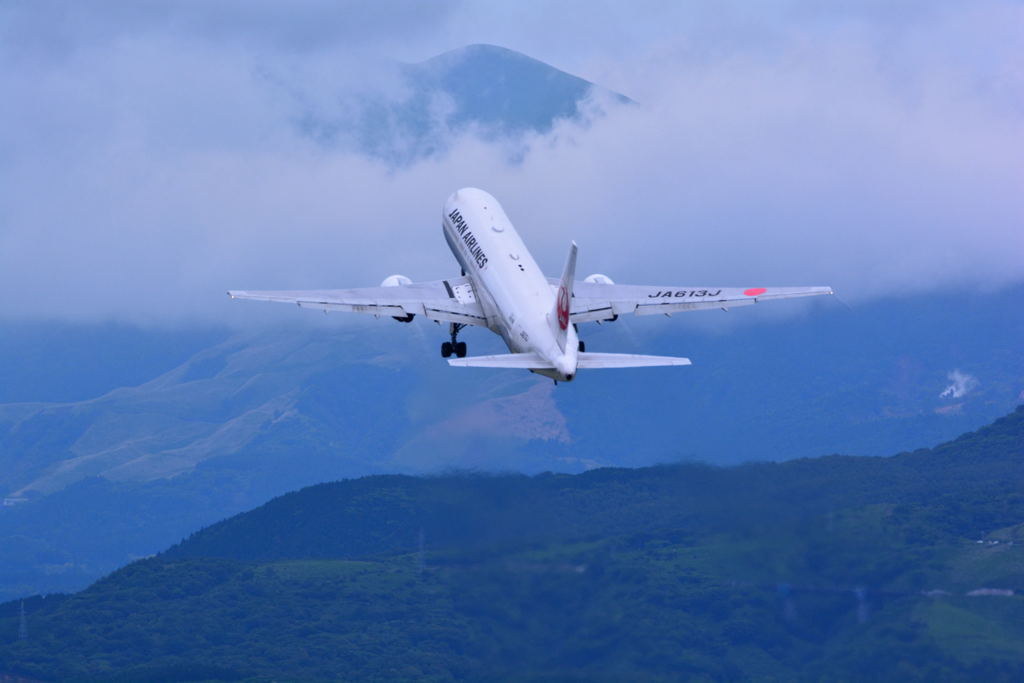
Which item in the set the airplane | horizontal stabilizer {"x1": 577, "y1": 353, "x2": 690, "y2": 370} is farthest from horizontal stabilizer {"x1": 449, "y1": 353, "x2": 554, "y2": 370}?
horizontal stabilizer {"x1": 577, "y1": 353, "x2": 690, "y2": 370}

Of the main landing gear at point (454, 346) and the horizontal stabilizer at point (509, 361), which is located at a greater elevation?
the main landing gear at point (454, 346)

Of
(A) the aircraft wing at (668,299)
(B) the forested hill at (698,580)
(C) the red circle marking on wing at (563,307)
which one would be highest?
(A) the aircraft wing at (668,299)

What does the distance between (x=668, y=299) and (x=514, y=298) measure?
33.6ft

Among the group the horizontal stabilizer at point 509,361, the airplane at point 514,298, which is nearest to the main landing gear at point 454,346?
the airplane at point 514,298

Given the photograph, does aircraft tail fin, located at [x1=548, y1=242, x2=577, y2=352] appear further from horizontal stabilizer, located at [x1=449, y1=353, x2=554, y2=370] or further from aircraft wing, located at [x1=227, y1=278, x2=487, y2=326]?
aircraft wing, located at [x1=227, y1=278, x2=487, y2=326]

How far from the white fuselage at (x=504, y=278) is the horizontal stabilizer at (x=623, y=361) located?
660mm

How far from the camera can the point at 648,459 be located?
145m

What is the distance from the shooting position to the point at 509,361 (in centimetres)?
9825

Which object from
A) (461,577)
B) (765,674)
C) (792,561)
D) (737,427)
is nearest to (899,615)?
(765,674)

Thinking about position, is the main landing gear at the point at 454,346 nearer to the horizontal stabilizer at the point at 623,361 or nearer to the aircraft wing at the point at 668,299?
the aircraft wing at the point at 668,299

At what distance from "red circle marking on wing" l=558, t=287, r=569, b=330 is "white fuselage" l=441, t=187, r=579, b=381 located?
718mm

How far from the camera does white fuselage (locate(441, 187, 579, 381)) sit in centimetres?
10106

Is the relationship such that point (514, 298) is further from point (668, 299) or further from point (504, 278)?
point (668, 299)

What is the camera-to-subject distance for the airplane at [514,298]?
10100 centimetres
